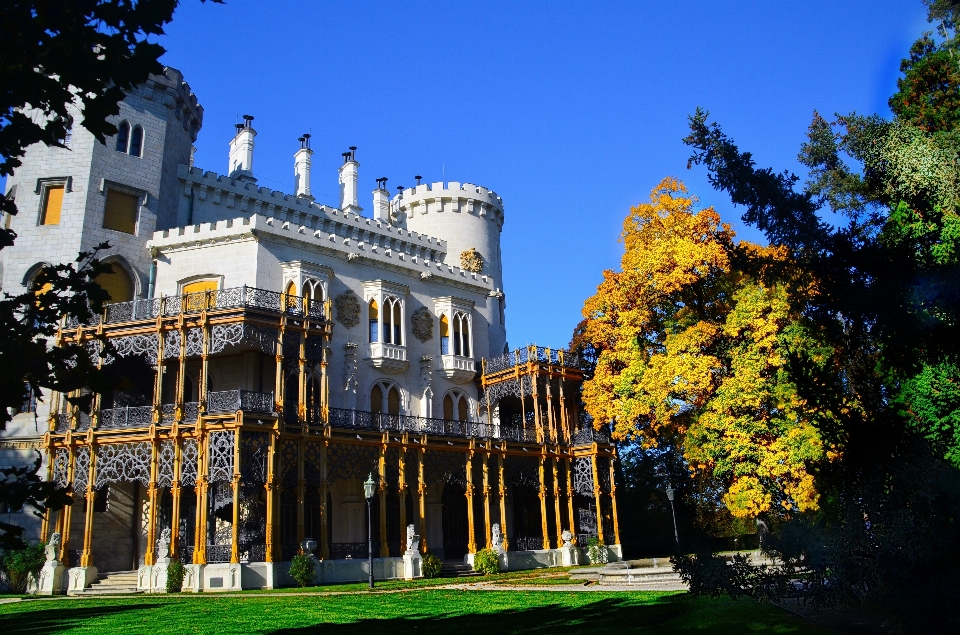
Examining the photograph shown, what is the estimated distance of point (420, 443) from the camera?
31.5 m

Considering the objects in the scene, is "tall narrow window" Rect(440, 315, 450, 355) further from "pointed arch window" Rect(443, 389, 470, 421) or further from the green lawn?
the green lawn

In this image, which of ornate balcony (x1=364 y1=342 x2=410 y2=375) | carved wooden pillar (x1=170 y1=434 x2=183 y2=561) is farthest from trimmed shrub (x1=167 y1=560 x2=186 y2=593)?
ornate balcony (x1=364 y1=342 x2=410 y2=375)

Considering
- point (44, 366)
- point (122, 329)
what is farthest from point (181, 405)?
point (44, 366)

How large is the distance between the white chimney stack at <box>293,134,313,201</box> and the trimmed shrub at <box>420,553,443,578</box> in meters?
22.4

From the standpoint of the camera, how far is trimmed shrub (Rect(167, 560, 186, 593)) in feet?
78.5

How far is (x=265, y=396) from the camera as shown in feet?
88.7

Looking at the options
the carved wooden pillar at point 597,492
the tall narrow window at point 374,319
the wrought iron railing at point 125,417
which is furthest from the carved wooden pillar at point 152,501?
the carved wooden pillar at point 597,492

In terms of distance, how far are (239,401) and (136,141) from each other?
48.0 feet

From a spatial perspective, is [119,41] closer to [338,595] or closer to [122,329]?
[338,595]

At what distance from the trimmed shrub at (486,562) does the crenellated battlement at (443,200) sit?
75.6 ft

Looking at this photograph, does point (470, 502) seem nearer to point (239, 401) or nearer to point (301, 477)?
point (301, 477)

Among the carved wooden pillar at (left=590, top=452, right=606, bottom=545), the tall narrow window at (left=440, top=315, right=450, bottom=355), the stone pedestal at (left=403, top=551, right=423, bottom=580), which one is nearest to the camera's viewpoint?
the stone pedestal at (left=403, top=551, right=423, bottom=580)

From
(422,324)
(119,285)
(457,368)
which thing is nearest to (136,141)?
(119,285)

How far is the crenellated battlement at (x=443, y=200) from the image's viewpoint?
46.9 m
